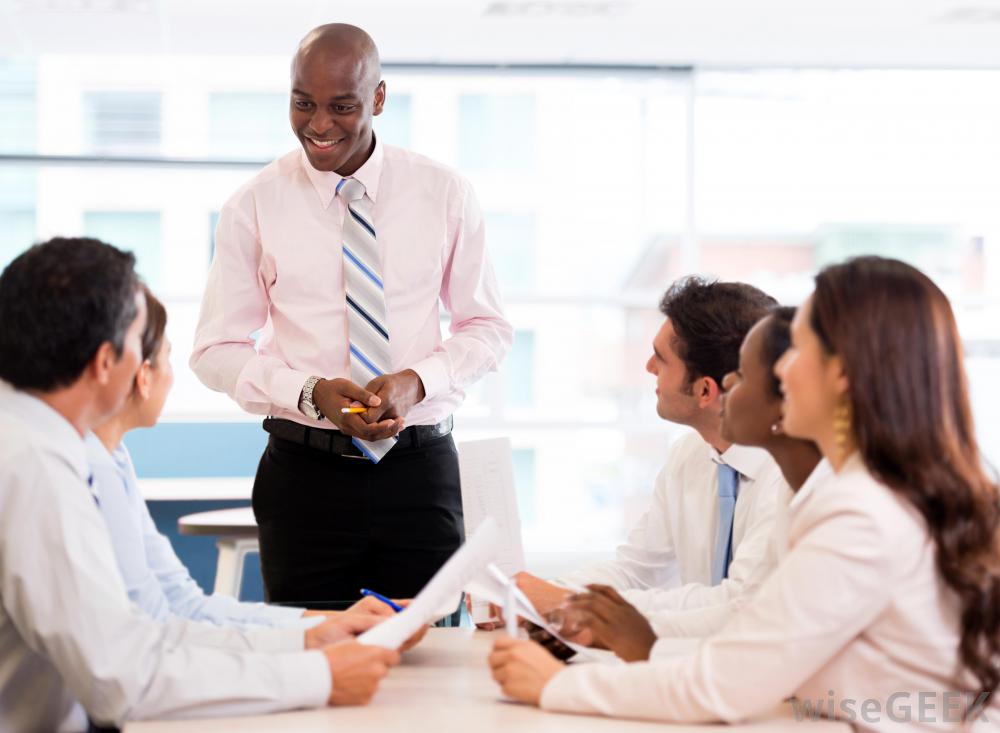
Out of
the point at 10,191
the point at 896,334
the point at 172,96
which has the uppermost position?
the point at 172,96

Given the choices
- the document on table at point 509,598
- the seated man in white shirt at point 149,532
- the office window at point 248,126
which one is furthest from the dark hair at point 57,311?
the office window at point 248,126

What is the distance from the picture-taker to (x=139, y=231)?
7.18 metres

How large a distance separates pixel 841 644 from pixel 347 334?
136 cm

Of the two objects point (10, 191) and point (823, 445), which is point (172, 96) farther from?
point (823, 445)

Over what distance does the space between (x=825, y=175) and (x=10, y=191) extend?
540cm

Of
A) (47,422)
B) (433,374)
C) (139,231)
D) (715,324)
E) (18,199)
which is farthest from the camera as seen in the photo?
(18,199)

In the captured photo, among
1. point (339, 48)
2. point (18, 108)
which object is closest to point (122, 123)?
point (18, 108)

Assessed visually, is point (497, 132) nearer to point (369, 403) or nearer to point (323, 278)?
point (323, 278)

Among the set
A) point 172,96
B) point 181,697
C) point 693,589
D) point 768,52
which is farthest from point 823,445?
point 172,96

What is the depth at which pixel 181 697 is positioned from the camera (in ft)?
4.77

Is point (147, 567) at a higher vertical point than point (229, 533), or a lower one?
higher

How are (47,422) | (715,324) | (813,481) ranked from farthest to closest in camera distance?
(715,324)
(813,481)
(47,422)

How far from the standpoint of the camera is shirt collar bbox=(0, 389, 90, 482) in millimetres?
1504

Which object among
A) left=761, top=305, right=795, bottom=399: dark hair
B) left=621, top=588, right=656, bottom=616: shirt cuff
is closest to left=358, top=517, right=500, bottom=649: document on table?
left=761, top=305, right=795, bottom=399: dark hair
